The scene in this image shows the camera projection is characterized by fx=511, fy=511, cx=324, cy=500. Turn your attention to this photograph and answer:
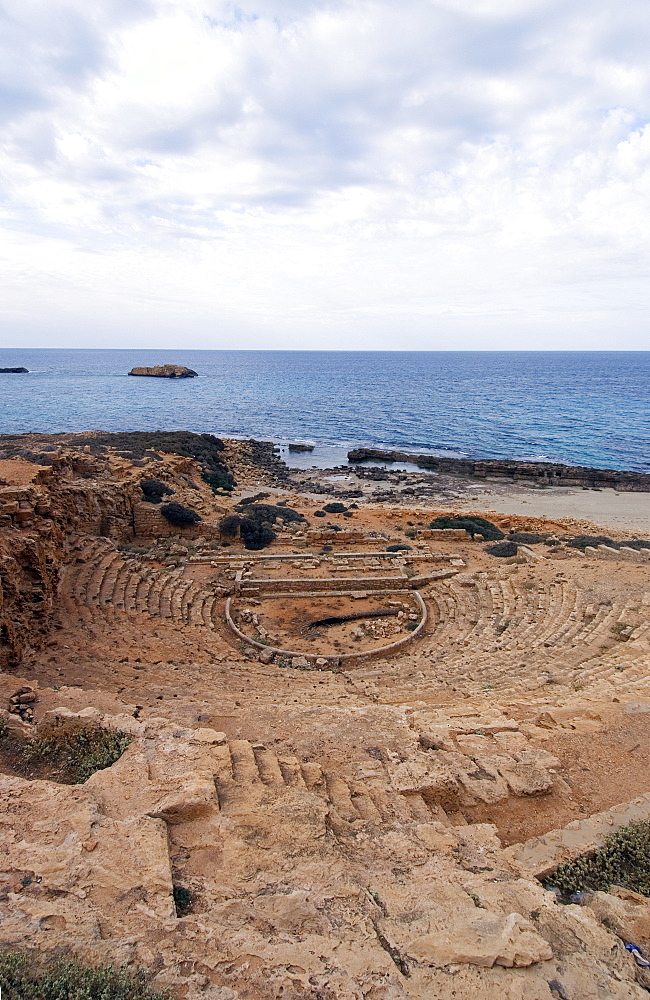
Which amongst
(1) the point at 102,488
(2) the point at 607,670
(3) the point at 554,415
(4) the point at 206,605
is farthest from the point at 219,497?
(3) the point at 554,415

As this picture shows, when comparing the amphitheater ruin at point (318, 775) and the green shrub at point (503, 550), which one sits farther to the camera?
the green shrub at point (503, 550)

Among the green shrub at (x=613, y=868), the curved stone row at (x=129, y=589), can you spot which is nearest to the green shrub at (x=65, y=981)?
the green shrub at (x=613, y=868)

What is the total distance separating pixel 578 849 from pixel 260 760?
3828mm

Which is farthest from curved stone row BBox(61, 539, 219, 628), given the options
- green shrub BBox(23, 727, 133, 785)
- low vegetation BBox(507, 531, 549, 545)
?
low vegetation BBox(507, 531, 549, 545)

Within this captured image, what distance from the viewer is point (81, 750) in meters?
6.66

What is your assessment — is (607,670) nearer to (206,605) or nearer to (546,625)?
(546,625)

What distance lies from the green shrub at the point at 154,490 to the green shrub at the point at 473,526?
12.7 metres

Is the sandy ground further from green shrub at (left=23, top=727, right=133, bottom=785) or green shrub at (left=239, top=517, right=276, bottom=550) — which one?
green shrub at (left=23, top=727, right=133, bottom=785)

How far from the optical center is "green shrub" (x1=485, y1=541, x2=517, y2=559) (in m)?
20.4

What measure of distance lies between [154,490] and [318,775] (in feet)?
61.7

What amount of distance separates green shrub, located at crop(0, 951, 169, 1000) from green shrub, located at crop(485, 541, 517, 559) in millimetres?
18700

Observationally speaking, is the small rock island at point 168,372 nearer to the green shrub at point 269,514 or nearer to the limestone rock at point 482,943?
the green shrub at point 269,514

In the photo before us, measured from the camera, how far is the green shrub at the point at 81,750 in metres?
6.31

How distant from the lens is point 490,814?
20.5 feet
